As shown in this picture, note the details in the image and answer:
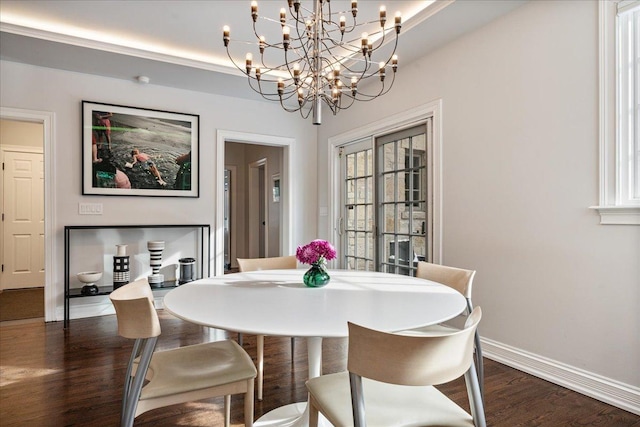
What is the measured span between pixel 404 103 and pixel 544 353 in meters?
2.33

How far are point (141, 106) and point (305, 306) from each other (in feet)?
11.6

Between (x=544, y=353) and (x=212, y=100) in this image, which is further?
(x=212, y=100)

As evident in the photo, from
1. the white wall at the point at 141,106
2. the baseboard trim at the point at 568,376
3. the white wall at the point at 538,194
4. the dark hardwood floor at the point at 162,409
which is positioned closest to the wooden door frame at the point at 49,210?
the white wall at the point at 141,106

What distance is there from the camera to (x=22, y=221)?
17.7ft

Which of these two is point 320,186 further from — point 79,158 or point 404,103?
point 79,158

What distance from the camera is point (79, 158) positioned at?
3803mm

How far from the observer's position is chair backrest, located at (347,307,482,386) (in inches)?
38.4

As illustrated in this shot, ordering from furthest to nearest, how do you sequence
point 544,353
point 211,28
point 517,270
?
point 211,28, point 517,270, point 544,353

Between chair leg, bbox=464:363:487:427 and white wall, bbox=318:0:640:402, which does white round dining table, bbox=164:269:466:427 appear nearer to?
chair leg, bbox=464:363:487:427

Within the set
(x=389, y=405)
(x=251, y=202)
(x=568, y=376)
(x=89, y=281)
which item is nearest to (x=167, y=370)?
(x=389, y=405)

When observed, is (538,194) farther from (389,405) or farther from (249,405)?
(249,405)

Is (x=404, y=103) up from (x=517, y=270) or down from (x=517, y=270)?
up

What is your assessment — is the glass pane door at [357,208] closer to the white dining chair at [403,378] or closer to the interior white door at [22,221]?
the white dining chair at [403,378]

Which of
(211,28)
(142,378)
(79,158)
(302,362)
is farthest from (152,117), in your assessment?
(142,378)
